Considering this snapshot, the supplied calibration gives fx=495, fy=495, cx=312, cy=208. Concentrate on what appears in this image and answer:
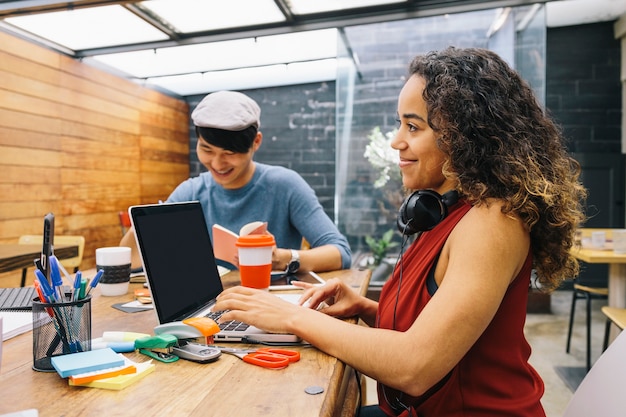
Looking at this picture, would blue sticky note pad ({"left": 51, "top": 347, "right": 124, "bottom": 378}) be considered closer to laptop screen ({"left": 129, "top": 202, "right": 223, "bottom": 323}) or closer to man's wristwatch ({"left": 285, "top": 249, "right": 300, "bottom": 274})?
laptop screen ({"left": 129, "top": 202, "right": 223, "bottom": 323})

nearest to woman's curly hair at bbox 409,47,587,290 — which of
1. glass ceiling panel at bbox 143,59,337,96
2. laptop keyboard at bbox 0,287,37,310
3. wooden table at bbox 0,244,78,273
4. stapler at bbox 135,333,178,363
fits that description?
stapler at bbox 135,333,178,363

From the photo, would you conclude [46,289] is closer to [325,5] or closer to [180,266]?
[180,266]

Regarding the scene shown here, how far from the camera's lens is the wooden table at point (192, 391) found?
0.64 m

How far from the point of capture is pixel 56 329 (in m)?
0.78

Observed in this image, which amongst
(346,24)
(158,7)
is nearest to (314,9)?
(346,24)

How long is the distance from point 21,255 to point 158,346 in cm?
184

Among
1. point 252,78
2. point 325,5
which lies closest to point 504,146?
point 325,5

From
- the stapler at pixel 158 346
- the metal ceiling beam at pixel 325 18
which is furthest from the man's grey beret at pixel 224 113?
the metal ceiling beam at pixel 325 18

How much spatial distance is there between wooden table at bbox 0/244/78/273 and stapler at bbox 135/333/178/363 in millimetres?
1738

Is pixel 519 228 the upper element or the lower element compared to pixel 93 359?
upper

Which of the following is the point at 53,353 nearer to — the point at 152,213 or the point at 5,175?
the point at 152,213

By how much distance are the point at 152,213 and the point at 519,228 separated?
716 mm

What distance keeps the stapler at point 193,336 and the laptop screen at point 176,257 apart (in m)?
0.07

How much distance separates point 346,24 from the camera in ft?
12.5
